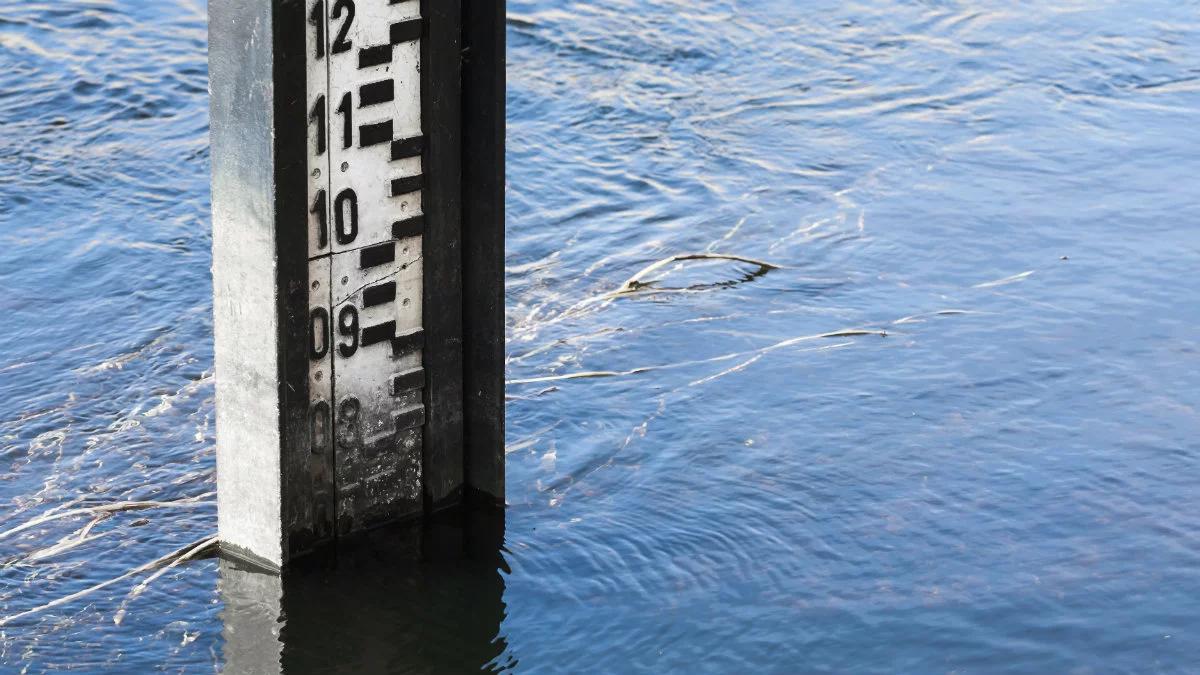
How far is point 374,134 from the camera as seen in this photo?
5305 millimetres

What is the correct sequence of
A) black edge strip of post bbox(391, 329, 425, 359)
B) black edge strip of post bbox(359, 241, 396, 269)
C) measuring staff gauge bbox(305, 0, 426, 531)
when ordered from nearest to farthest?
measuring staff gauge bbox(305, 0, 426, 531), black edge strip of post bbox(359, 241, 396, 269), black edge strip of post bbox(391, 329, 425, 359)

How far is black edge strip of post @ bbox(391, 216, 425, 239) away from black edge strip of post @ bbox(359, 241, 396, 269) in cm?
4

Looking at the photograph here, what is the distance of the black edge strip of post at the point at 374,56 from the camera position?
522cm

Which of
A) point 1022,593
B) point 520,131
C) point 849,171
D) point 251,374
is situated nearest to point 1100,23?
point 849,171

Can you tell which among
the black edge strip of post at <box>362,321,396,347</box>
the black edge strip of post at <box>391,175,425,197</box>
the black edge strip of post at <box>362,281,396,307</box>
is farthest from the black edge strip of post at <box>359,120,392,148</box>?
the black edge strip of post at <box>362,321,396,347</box>

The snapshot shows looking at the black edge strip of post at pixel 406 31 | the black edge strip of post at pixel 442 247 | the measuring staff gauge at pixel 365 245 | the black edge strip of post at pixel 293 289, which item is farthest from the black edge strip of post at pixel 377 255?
the black edge strip of post at pixel 406 31

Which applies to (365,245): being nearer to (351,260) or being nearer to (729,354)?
(351,260)

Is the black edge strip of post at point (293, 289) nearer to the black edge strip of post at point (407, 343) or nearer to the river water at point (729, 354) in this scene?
the river water at point (729, 354)

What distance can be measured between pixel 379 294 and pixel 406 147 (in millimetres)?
481

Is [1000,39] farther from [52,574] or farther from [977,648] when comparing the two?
[52,574]

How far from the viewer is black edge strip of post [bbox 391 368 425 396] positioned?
5625mm

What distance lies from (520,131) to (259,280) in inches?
193

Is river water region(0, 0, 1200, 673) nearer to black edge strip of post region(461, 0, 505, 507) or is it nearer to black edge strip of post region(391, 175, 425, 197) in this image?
black edge strip of post region(461, 0, 505, 507)

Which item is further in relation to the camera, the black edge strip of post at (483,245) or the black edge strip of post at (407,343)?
the black edge strip of post at (407,343)
